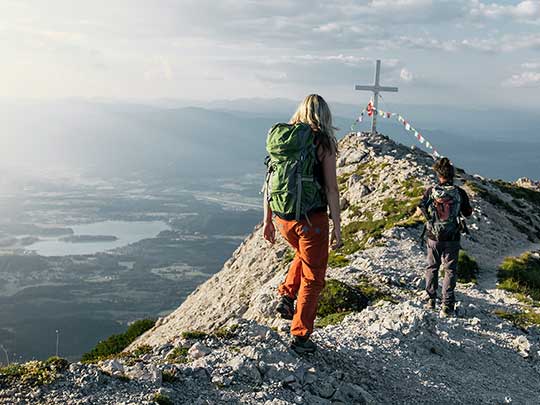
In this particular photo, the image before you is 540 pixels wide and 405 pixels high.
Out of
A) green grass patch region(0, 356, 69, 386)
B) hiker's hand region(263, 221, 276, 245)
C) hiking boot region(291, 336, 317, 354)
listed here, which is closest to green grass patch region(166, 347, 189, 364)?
green grass patch region(0, 356, 69, 386)

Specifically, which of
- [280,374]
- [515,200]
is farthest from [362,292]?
[515,200]

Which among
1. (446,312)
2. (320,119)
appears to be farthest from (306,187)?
(446,312)

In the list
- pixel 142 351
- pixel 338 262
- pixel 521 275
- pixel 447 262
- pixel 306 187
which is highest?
pixel 306 187

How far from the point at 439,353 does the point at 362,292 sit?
4.20 m

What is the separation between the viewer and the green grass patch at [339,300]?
13.2m

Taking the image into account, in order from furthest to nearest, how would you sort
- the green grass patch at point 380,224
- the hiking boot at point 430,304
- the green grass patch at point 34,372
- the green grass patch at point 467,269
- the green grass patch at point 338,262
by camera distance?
1. the green grass patch at point 380,224
2. the green grass patch at point 338,262
3. the green grass patch at point 467,269
4. the hiking boot at point 430,304
5. the green grass patch at point 34,372

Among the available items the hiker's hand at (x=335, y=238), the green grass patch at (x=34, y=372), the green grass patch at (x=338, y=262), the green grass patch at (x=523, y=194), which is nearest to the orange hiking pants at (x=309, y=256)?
the hiker's hand at (x=335, y=238)

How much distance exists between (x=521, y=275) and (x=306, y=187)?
13.9 m

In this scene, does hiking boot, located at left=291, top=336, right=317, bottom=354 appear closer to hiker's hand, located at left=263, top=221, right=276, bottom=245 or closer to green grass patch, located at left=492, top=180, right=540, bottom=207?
hiker's hand, located at left=263, top=221, right=276, bottom=245

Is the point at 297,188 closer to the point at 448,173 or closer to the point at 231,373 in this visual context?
the point at 231,373

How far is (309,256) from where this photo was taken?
7891 millimetres

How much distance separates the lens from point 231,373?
23.7 ft

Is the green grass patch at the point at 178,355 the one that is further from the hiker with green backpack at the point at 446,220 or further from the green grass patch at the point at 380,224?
the green grass patch at the point at 380,224

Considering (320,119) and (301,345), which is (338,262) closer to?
(301,345)
